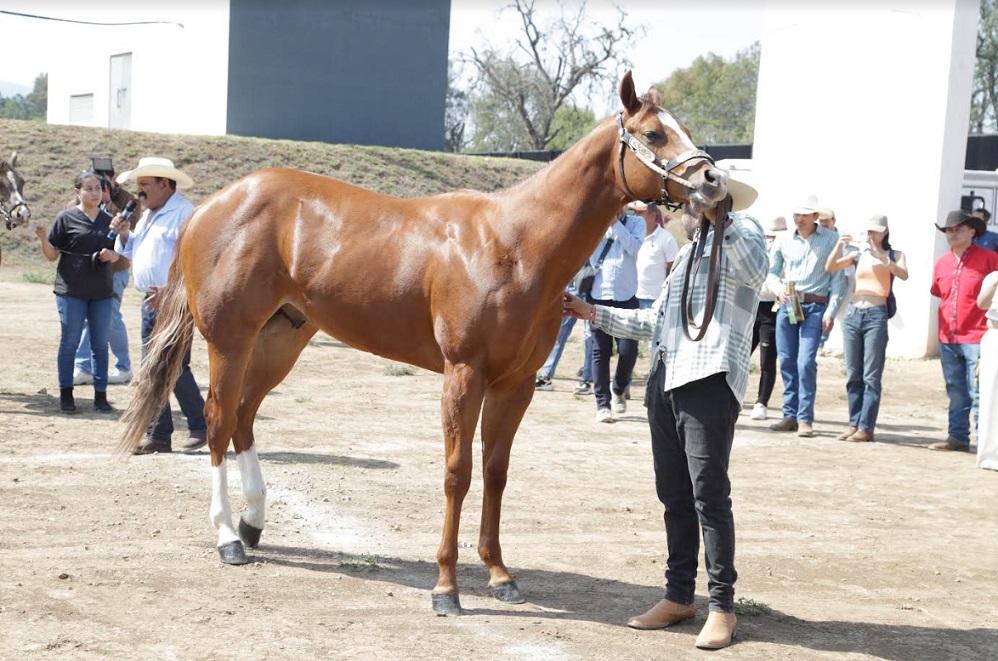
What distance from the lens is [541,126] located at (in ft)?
178

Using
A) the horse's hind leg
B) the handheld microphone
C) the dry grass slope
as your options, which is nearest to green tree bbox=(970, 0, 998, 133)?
the dry grass slope

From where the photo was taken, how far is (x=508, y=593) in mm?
A: 5227

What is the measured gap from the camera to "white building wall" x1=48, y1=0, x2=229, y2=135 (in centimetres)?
3089

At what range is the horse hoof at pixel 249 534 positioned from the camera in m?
5.87

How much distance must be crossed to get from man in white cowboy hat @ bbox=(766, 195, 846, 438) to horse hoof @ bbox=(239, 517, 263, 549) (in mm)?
6201

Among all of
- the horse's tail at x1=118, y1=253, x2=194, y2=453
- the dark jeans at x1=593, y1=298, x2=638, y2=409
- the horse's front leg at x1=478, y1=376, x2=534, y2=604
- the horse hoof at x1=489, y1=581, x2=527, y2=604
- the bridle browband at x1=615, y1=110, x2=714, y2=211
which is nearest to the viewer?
the bridle browband at x1=615, y1=110, x2=714, y2=211

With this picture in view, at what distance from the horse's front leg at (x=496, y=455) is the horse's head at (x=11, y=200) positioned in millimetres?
7165

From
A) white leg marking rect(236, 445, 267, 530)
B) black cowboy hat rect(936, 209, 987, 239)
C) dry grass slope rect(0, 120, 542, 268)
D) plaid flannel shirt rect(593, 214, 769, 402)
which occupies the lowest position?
white leg marking rect(236, 445, 267, 530)

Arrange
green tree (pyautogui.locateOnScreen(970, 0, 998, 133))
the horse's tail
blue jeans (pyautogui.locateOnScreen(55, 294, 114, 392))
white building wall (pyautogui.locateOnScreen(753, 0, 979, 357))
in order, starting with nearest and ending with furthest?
the horse's tail → blue jeans (pyautogui.locateOnScreen(55, 294, 114, 392)) → white building wall (pyautogui.locateOnScreen(753, 0, 979, 357)) → green tree (pyautogui.locateOnScreen(970, 0, 998, 133))

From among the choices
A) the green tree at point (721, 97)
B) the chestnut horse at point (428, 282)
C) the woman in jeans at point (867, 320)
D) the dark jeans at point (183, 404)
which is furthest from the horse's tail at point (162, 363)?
the green tree at point (721, 97)

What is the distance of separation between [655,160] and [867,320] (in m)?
6.48

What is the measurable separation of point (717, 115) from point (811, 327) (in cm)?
6368

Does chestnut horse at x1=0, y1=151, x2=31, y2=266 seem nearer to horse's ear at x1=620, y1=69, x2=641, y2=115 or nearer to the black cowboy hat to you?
horse's ear at x1=620, y1=69, x2=641, y2=115

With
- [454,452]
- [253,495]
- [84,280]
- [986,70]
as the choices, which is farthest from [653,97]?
[986,70]
